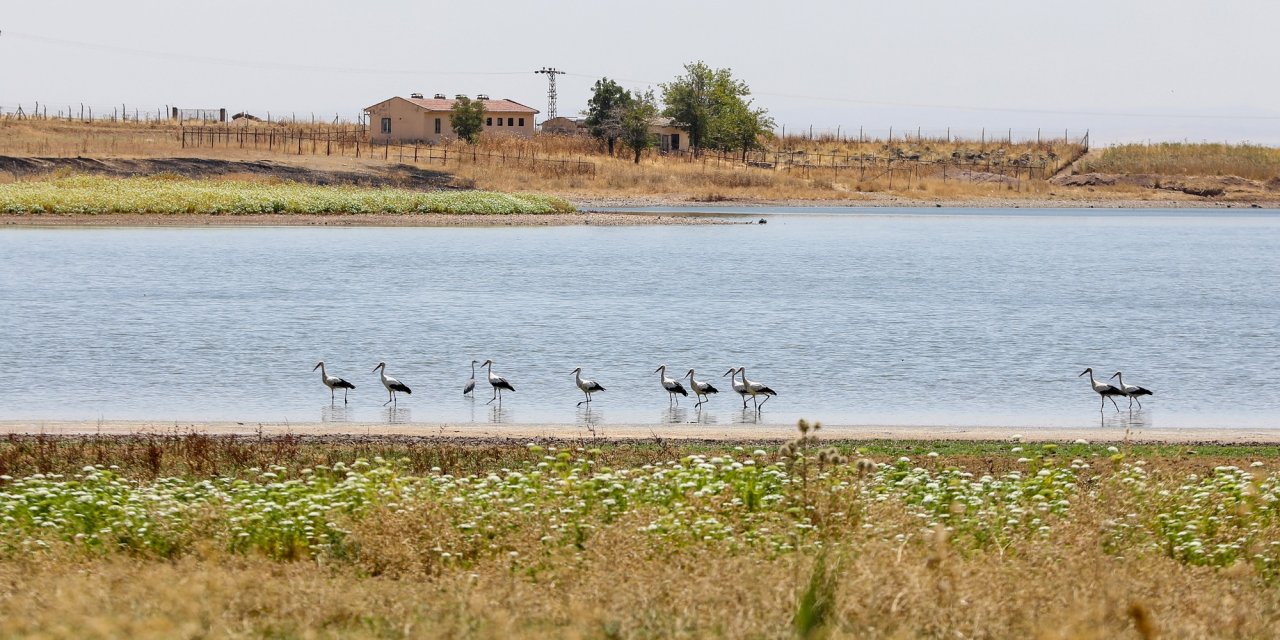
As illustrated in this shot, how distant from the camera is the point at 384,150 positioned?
104 meters

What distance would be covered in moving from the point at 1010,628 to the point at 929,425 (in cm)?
1421

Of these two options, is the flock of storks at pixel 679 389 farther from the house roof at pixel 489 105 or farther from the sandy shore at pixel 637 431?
the house roof at pixel 489 105

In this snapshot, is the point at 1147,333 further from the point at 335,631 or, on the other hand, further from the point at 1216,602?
the point at 335,631

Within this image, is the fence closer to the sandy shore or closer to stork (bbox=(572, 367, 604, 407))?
stork (bbox=(572, 367, 604, 407))

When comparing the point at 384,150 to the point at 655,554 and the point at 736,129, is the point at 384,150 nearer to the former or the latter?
the point at 736,129

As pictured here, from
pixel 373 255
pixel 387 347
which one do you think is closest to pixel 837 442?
pixel 387 347

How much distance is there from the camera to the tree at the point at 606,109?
385 feet

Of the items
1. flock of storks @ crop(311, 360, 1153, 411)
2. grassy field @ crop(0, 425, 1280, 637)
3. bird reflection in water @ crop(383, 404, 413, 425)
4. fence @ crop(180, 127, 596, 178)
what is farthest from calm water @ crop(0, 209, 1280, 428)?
fence @ crop(180, 127, 596, 178)

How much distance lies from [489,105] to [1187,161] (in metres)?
59.8

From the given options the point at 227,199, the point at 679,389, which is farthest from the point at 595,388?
the point at 227,199

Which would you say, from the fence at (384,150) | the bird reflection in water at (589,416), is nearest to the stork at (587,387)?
the bird reflection in water at (589,416)

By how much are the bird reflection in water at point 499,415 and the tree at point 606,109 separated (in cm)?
9366

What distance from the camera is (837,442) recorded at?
19766 millimetres

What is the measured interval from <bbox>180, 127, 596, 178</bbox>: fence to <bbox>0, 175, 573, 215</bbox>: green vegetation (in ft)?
53.4
